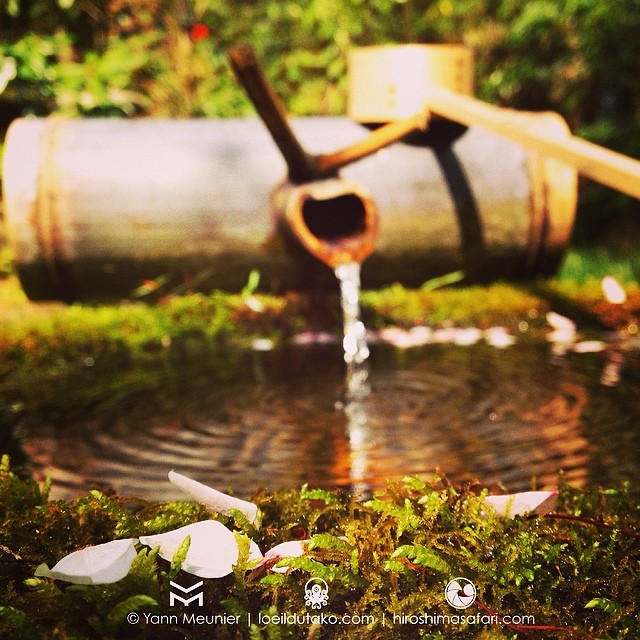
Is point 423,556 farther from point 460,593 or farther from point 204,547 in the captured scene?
point 204,547

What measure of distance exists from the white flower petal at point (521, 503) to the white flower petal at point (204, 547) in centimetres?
62

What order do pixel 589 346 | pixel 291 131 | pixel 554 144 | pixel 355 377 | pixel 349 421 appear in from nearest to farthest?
pixel 349 421, pixel 554 144, pixel 355 377, pixel 291 131, pixel 589 346

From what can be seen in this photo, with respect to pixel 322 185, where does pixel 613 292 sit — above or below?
below

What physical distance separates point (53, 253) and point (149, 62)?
3.93 meters

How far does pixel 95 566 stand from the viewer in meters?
1.37

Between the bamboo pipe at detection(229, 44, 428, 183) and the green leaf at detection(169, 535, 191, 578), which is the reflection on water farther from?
the bamboo pipe at detection(229, 44, 428, 183)

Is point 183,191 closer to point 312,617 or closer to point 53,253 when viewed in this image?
point 53,253

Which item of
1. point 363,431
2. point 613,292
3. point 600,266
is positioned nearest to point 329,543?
point 363,431

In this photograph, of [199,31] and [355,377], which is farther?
[199,31]

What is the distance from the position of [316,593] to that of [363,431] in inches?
56.2

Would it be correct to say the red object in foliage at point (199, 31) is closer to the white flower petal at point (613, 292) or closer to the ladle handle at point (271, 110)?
the ladle handle at point (271, 110)

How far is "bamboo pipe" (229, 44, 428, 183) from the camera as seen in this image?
138 inches

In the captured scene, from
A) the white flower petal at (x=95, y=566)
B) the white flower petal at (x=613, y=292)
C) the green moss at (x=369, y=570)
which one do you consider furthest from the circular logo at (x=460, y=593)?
the white flower petal at (x=613, y=292)

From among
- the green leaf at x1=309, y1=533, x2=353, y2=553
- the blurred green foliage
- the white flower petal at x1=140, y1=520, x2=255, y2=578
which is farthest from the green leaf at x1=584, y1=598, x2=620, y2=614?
the blurred green foliage
